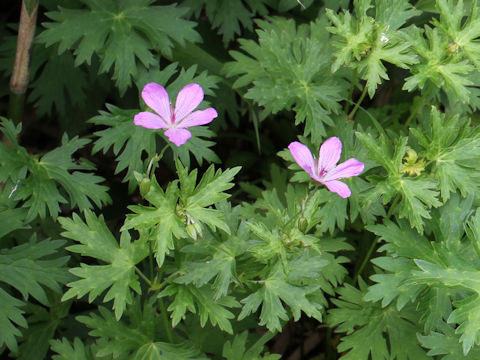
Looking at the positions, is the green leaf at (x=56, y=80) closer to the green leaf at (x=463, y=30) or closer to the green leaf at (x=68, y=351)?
the green leaf at (x=68, y=351)

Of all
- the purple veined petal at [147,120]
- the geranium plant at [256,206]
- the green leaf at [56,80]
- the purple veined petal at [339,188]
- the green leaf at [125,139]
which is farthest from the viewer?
the green leaf at [56,80]

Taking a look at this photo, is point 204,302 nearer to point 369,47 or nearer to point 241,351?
point 241,351

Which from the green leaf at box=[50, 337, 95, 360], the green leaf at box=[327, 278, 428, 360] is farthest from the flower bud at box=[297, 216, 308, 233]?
the green leaf at box=[50, 337, 95, 360]

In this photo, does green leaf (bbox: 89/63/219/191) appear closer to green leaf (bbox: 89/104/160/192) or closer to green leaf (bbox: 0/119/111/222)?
green leaf (bbox: 89/104/160/192)

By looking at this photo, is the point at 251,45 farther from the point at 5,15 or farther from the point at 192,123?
the point at 5,15

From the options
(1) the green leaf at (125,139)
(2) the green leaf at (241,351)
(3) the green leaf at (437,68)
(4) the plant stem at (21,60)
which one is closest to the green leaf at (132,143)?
(1) the green leaf at (125,139)
